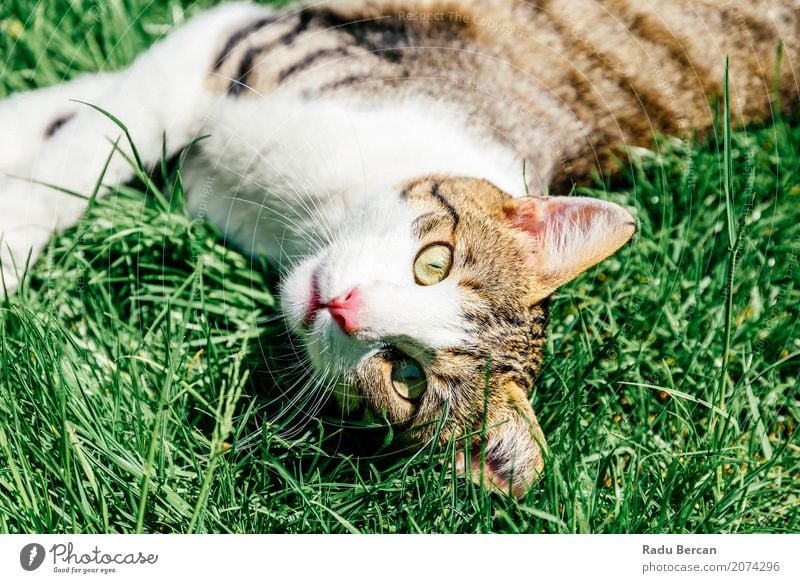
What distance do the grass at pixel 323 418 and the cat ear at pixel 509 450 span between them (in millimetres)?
52

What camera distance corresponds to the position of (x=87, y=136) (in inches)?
87.5

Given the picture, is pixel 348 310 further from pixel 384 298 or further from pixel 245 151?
pixel 245 151

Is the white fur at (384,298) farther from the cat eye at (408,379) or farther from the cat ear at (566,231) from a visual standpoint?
the cat ear at (566,231)

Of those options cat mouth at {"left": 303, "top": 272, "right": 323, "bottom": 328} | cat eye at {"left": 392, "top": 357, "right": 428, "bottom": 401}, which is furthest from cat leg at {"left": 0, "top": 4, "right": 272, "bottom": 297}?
cat eye at {"left": 392, "top": 357, "right": 428, "bottom": 401}

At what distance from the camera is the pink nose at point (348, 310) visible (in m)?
1.76

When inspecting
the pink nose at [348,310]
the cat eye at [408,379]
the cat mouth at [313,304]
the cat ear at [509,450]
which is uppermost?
the pink nose at [348,310]

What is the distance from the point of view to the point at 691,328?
2.38 meters

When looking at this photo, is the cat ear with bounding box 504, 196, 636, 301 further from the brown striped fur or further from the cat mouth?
the cat mouth

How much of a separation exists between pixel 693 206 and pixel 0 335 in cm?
230

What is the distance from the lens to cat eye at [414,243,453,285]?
6.20 feet

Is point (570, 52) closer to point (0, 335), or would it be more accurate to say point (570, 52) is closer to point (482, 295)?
point (482, 295)

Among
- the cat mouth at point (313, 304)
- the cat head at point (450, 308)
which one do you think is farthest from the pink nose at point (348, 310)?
the cat mouth at point (313, 304)

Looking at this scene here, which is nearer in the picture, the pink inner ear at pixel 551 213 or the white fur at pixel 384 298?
the white fur at pixel 384 298

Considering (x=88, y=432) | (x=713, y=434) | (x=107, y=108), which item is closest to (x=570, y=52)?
(x=713, y=434)
